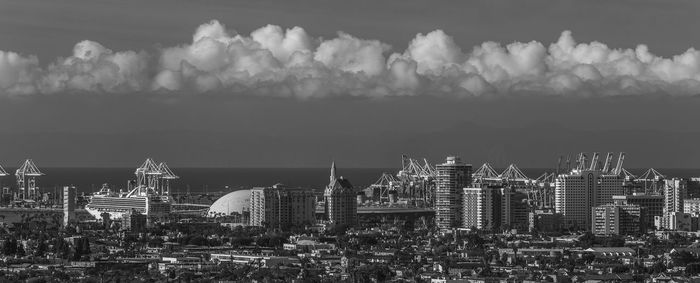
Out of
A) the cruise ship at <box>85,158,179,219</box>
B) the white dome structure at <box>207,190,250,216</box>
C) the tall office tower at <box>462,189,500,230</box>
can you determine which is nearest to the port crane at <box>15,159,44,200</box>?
the cruise ship at <box>85,158,179,219</box>

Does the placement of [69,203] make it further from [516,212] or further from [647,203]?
[647,203]

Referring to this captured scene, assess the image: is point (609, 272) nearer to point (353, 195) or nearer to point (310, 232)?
→ point (310, 232)

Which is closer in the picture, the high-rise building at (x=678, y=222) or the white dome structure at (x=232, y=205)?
the high-rise building at (x=678, y=222)

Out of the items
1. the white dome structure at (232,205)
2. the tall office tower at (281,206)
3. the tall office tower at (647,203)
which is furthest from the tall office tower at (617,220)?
the white dome structure at (232,205)

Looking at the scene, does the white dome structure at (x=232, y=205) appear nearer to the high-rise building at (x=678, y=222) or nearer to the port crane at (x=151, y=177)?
the port crane at (x=151, y=177)

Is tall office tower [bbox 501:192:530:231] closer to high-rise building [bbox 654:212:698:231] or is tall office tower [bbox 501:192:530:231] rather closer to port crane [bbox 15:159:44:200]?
high-rise building [bbox 654:212:698:231]

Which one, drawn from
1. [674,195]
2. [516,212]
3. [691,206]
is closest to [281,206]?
[516,212]
